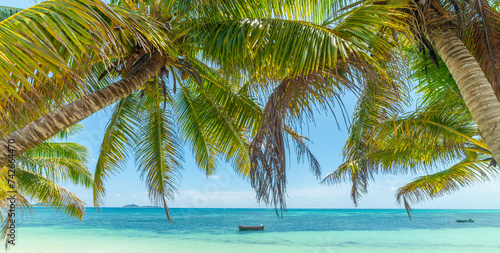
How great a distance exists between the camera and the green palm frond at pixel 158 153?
6453 millimetres

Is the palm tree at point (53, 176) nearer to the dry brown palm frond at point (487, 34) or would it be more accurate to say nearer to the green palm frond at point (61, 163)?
the green palm frond at point (61, 163)

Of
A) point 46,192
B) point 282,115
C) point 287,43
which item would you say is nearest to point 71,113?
point 282,115

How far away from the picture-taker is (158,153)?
6.51 m

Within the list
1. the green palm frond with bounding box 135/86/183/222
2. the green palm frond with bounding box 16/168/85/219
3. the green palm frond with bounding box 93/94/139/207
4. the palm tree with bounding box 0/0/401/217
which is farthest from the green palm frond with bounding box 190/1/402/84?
the green palm frond with bounding box 16/168/85/219

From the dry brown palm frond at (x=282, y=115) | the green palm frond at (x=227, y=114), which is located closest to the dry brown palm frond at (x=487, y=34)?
the dry brown palm frond at (x=282, y=115)

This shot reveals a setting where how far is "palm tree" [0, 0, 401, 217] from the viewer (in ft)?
6.08

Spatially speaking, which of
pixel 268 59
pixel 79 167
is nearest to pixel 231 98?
pixel 268 59

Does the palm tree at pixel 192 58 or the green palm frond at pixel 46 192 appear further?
the green palm frond at pixel 46 192

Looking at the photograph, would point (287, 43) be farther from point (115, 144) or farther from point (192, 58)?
point (115, 144)

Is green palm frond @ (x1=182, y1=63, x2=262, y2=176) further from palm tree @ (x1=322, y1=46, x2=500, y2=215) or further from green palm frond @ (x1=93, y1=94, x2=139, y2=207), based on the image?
palm tree @ (x1=322, y1=46, x2=500, y2=215)

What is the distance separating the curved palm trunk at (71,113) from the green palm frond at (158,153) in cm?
193

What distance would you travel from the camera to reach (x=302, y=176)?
55438mm

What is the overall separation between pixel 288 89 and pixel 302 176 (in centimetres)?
5371

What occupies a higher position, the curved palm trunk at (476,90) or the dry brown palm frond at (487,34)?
the dry brown palm frond at (487,34)
